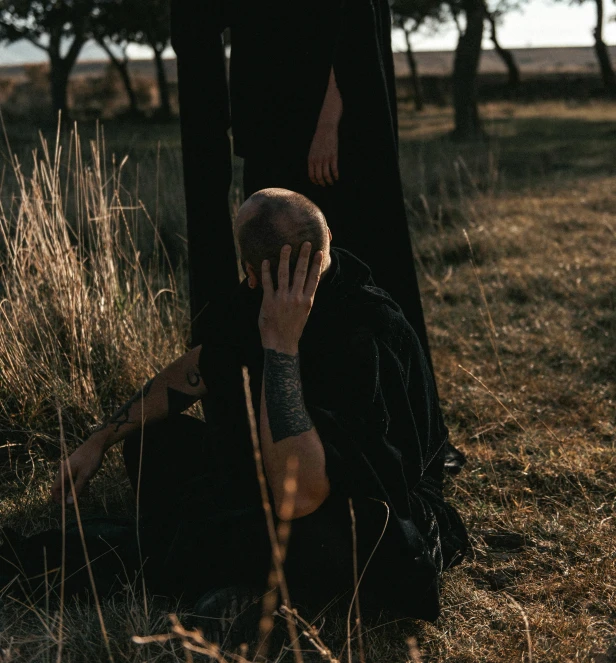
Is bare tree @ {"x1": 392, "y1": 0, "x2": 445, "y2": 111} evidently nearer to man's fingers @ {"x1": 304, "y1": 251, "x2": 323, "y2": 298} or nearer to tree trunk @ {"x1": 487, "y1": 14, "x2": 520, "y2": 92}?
tree trunk @ {"x1": 487, "y1": 14, "x2": 520, "y2": 92}

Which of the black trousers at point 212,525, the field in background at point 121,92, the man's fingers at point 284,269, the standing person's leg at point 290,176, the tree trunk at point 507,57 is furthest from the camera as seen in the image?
the tree trunk at point 507,57

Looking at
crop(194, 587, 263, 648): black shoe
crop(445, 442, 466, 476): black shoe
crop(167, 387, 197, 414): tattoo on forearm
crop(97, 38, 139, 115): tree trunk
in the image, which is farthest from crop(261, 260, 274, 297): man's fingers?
crop(97, 38, 139, 115): tree trunk

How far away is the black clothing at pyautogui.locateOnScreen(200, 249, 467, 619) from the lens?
1986 millimetres

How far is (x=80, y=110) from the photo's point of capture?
28.4m

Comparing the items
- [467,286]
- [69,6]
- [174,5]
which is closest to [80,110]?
[69,6]

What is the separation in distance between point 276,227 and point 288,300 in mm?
171

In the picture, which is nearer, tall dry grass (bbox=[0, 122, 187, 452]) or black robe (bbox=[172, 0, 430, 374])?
black robe (bbox=[172, 0, 430, 374])

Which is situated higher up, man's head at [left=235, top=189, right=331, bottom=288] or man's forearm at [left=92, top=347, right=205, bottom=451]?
man's head at [left=235, top=189, right=331, bottom=288]

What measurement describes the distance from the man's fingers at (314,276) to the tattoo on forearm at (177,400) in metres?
0.71

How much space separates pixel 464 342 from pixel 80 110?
2662cm

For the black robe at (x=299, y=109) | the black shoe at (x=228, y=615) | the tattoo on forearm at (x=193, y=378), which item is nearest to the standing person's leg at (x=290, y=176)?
the black robe at (x=299, y=109)

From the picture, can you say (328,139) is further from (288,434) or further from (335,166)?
(288,434)

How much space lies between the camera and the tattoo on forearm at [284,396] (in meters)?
1.91

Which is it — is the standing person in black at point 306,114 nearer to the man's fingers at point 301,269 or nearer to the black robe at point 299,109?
the black robe at point 299,109
